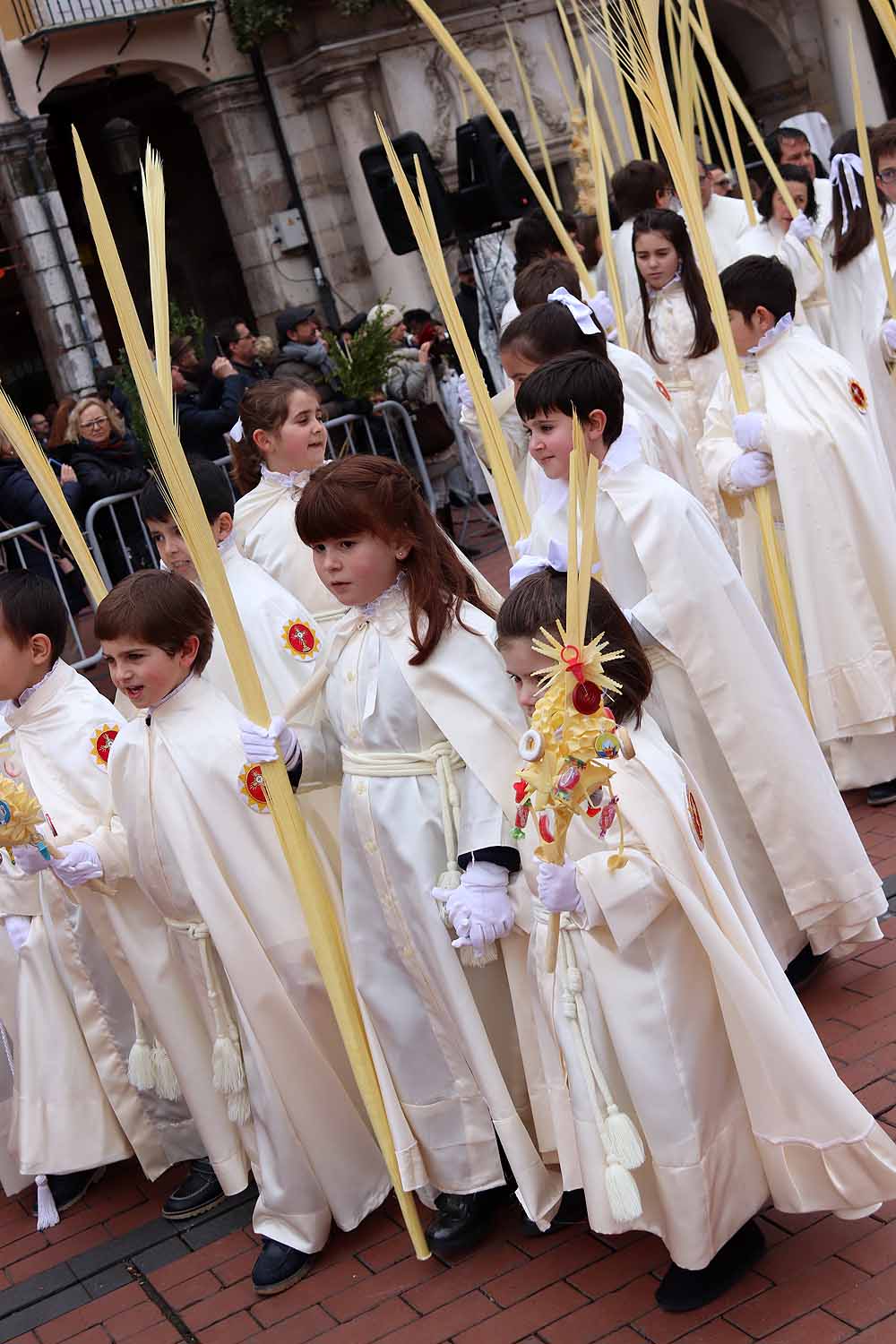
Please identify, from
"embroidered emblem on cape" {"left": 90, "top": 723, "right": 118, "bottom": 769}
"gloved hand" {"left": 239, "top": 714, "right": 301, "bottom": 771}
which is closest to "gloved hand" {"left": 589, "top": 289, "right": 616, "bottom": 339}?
"embroidered emblem on cape" {"left": 90, "top": 723, "right": 118, "bottom": 769}

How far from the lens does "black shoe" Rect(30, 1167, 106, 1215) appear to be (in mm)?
4613

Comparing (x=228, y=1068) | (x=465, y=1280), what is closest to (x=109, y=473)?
(x=228, y=1068)

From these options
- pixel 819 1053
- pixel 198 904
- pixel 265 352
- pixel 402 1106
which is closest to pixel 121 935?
pixel 198 904

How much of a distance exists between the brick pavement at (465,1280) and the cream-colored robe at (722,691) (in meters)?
0.40

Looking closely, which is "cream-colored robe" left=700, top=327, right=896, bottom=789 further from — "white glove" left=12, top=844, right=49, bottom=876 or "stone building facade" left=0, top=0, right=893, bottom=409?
"stone building facade" left=0, top=0, right=893, bottom=409

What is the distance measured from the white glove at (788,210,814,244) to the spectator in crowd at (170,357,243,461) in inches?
139

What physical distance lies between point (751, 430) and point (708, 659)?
1566mm

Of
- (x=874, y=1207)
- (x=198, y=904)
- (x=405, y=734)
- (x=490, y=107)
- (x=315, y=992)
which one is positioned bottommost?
(x=874, y=1207)

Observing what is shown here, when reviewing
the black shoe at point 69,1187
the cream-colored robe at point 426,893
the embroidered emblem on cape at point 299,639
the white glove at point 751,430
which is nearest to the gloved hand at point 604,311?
the white glove at point 751,430

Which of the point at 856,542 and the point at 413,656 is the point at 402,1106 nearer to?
the point at 413,656

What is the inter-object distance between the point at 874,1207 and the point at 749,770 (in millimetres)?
1264

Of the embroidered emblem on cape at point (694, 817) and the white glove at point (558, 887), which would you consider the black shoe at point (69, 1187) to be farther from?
the embroidered emblem on cape at point (694, 817)

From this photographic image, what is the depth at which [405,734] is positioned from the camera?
12.0ft

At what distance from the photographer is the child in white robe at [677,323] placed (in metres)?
6.44
